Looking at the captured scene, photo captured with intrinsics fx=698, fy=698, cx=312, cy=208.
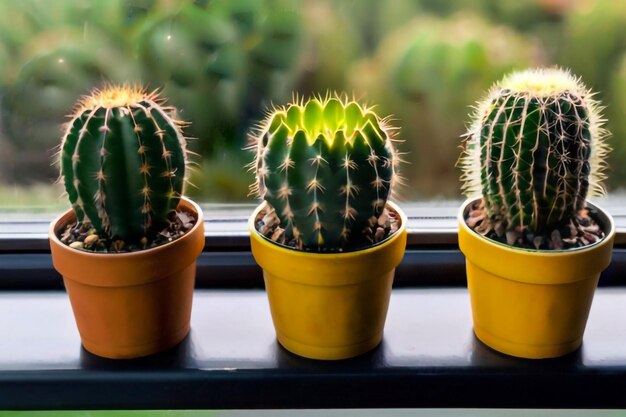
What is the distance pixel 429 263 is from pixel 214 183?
1.09 feet

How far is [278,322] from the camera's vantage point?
842mm

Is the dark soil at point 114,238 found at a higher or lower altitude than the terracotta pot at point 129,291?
higher

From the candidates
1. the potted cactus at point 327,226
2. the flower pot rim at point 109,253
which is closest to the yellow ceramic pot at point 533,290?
the potted cactus at point 327,226

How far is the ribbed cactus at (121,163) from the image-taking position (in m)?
0.73

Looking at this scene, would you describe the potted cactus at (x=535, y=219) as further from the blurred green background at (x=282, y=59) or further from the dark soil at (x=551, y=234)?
the blurred green background at (x=282, y=59)

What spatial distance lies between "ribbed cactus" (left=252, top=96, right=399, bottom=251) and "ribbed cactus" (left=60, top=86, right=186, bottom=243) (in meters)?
0.11

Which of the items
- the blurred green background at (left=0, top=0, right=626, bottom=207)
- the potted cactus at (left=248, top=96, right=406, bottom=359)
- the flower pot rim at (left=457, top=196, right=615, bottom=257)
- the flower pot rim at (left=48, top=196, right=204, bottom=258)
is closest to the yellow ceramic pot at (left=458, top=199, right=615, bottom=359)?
the flower pot rim at (left=457, top=196, right=615, bottom=257)

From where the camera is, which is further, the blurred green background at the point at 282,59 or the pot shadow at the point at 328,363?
the blurred green background at the point at 282,59

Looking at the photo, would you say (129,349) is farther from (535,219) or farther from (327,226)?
(535,219)

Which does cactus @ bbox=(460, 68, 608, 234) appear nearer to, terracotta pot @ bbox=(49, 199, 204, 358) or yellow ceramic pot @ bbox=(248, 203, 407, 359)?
yellow ceramic pot @ bbox=(248, 203, 407, 359)

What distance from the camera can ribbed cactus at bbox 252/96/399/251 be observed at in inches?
28.0

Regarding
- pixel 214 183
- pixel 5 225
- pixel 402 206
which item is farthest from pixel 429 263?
pixel 5 225

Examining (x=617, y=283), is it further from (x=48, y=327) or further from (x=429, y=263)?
(x=48, y=327)

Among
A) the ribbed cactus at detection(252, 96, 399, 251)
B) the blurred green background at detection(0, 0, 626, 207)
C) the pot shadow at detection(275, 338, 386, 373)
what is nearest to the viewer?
the ribbed cactus at detection(252, 96, 399, 251)
